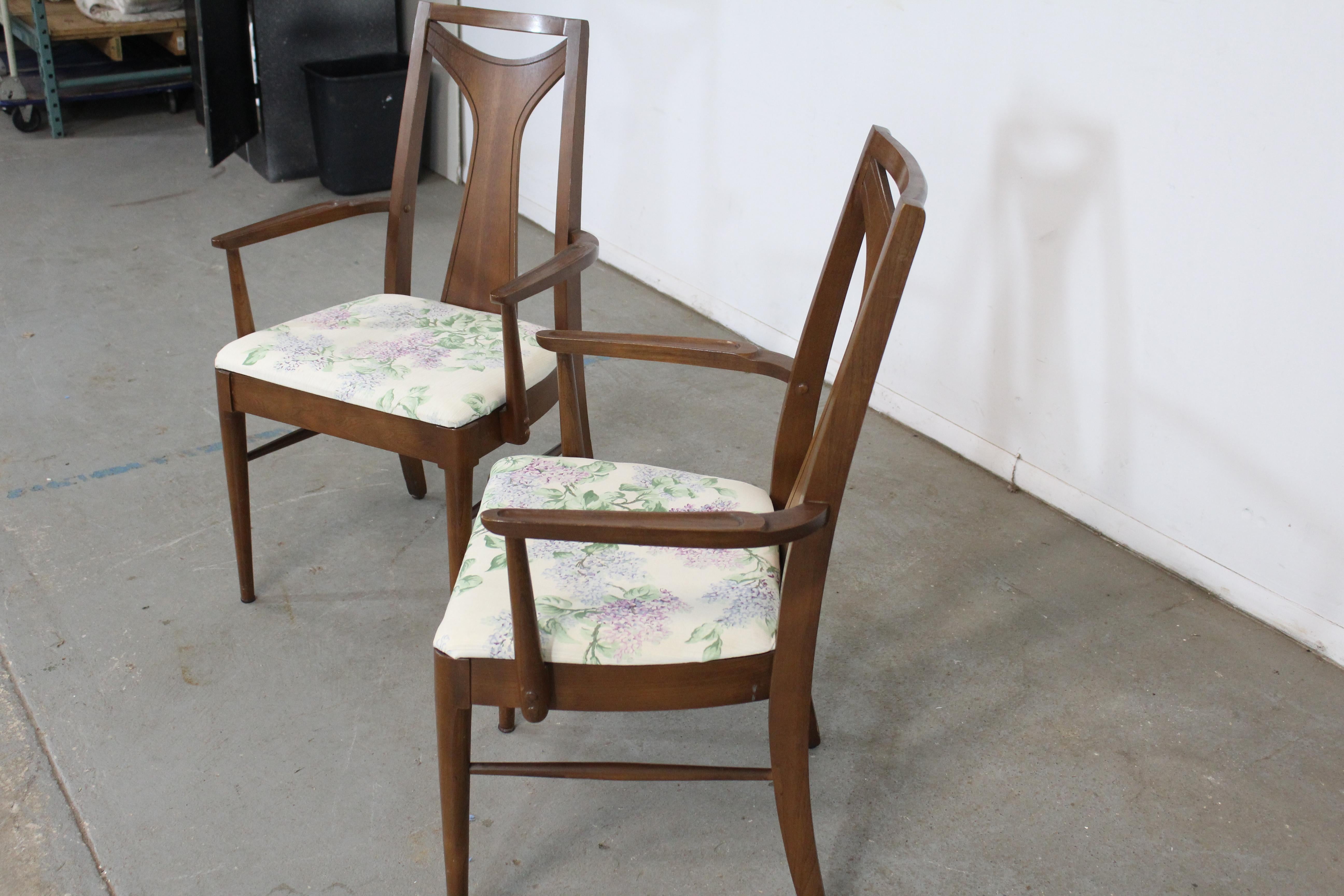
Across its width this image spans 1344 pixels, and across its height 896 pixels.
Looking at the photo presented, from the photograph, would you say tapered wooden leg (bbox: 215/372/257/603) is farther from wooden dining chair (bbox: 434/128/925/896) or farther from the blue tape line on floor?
wooden dining chair (bbox: 434/128/925/896)

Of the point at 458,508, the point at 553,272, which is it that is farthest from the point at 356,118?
the point at 458,508

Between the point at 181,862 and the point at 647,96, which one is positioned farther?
the point at 647,96

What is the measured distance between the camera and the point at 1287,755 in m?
1.78

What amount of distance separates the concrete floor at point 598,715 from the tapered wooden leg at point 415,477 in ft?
0.10

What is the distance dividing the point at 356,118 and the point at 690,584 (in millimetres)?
3140

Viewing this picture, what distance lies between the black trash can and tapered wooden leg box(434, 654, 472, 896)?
2.97 m

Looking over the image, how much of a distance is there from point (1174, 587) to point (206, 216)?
320 cm

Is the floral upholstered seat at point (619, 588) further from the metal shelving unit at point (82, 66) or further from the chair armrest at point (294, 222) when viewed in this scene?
the metal shelving unit at point (82, 66)

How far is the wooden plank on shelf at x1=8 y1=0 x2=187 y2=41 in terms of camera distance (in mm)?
4312

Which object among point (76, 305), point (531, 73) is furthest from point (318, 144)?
point (531, 73)

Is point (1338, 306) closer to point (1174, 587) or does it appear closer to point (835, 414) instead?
point (1174, 587)

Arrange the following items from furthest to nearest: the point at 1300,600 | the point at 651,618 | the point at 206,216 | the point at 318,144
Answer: the point at 318,144 < the point at 206,216 < the point at 1300,600 < the point at 651,618

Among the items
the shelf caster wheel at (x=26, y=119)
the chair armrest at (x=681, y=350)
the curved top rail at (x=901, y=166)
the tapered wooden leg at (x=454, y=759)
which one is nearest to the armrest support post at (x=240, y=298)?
the chair armrest at (x=681, y=350)

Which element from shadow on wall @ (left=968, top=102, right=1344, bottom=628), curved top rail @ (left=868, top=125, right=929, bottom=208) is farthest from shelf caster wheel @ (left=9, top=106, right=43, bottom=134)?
curved top rail @ (left=868, top=125, right=929, bottom=208)
